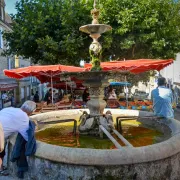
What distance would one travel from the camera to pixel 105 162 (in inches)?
147

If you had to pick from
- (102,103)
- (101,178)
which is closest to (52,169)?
(101,178)

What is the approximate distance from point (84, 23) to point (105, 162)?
43.7 feet

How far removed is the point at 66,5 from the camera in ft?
53.4

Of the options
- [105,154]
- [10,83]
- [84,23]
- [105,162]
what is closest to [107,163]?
A: [105,162]

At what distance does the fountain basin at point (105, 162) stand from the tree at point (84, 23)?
11.6 m

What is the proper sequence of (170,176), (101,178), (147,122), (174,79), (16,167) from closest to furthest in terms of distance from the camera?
(101,178) < (170,176) < (16,167) < (147,122) < (174,79)

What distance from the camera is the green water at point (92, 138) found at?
5902 millimetres

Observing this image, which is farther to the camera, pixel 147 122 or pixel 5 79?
pixel 5 79

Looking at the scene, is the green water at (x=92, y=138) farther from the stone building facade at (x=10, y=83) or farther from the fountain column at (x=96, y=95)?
the stone building facade at (x=10, y=83)

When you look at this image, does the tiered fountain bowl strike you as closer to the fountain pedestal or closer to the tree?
the fountain pedestal

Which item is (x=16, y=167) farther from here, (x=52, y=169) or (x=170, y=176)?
(x=170, y=176)

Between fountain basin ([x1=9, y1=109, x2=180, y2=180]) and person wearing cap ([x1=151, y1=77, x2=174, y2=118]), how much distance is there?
2017 millimetres

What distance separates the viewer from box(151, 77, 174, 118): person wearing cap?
6152 millimetres

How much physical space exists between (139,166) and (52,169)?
1.37 meters
